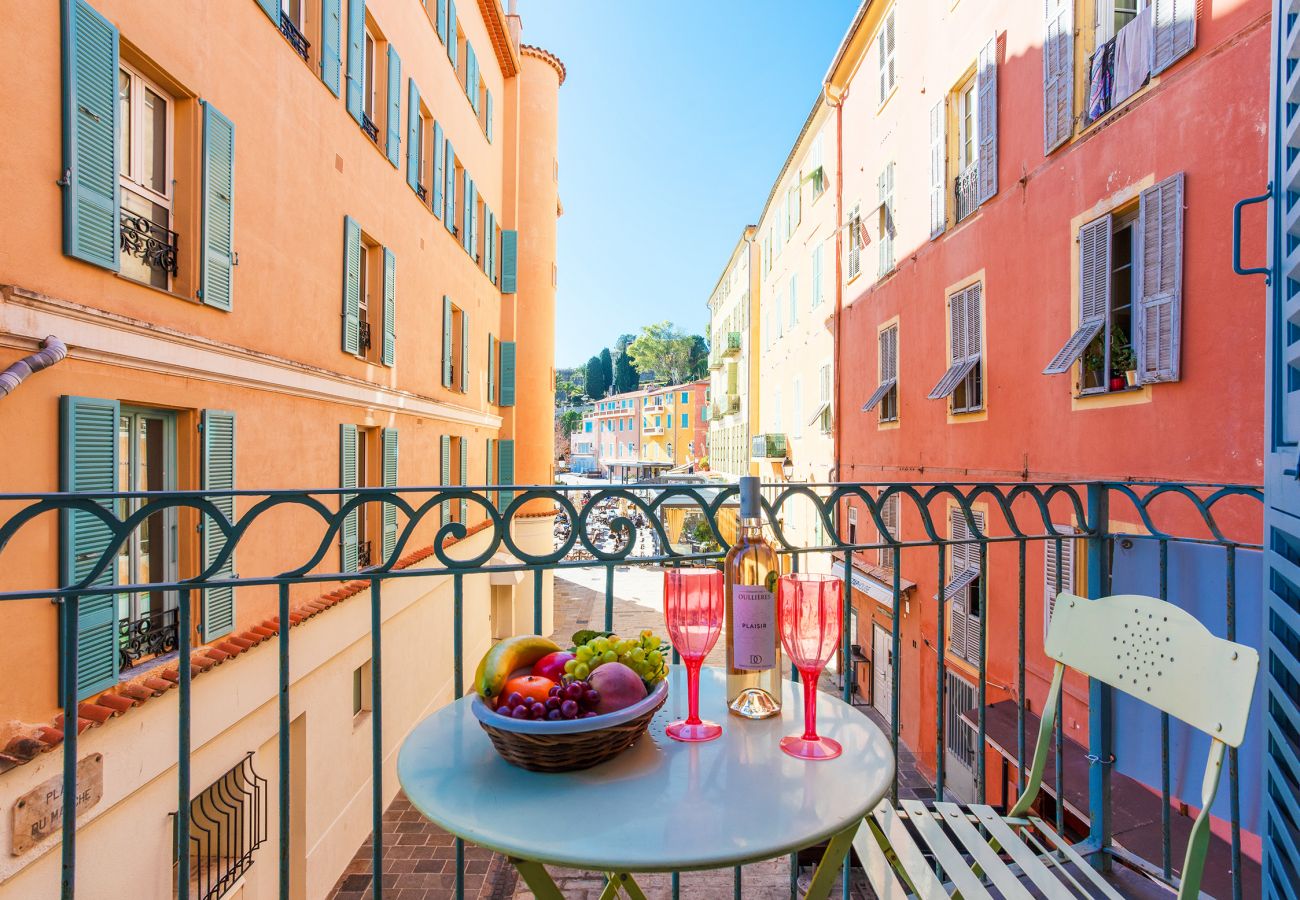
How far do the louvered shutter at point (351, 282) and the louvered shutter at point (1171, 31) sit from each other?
31.0 ft

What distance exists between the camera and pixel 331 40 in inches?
338

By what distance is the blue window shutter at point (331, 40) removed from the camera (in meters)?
8.41

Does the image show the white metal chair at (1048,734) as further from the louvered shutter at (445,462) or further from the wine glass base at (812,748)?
the louvered shutter at (445,462)

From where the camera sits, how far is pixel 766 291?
84.9ft

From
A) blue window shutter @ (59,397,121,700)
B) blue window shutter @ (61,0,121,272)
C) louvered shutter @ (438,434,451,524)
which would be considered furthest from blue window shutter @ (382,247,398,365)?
blue window shutter @ (59,397,121,700)

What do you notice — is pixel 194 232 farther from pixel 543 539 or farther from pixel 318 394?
pixel 543 539

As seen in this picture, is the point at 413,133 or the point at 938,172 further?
the point at 413,133

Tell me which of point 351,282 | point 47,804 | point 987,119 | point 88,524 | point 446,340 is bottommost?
point 47,804

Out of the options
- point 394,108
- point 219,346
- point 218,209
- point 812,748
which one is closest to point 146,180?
point 218,209

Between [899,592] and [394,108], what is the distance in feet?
36.4

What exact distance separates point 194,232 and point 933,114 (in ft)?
36.3

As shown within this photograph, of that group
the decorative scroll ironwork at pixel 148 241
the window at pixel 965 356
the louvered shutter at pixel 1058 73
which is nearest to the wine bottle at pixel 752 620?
the decorative scroll ironwork at pixel 148 241

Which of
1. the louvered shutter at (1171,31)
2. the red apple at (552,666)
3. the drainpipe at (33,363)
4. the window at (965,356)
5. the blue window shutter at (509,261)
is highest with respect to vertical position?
the blue window shutter at (509,261)

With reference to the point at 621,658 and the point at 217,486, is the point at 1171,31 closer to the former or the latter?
the point at 621,658
